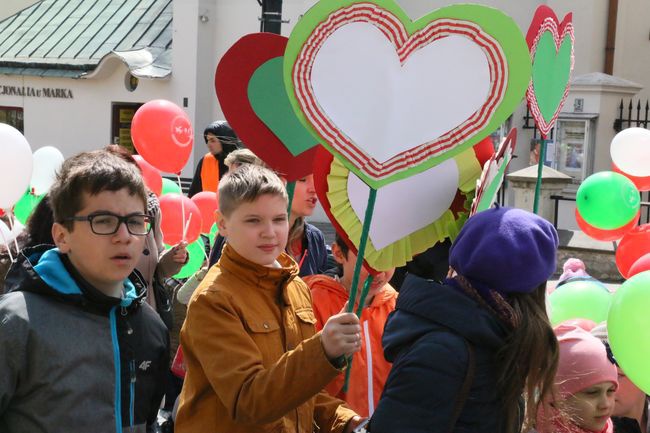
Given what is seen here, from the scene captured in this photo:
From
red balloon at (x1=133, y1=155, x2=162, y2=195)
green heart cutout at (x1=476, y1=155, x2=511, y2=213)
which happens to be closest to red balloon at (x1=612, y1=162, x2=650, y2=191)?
red balloon at (x1=133, y1=155, x2=162, y2=195)

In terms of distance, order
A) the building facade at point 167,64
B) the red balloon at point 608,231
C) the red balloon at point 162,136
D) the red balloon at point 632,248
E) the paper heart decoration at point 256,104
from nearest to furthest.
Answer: the paper heart decoration at point 256,104, the red balloon at point 632,248, the red balloon at point 162,136, the red balloon at point 608,231, the building facade at point 167,64

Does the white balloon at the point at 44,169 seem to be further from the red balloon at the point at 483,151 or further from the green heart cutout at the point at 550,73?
the red balloon at the point at 483,151

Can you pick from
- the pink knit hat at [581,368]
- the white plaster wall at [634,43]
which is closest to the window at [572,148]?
the white plaster wall at [634,43]

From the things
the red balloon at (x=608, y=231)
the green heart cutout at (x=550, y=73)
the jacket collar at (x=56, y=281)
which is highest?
the green heart cutout at (x=550, y=73)

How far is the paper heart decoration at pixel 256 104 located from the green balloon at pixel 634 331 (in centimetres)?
115

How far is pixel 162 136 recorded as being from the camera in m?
6.17

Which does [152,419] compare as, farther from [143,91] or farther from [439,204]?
[143,91]

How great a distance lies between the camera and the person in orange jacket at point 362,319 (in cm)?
318

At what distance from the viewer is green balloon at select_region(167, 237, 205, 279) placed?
20.5 feet

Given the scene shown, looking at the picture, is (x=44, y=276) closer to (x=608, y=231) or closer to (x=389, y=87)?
(x=389, y=87)

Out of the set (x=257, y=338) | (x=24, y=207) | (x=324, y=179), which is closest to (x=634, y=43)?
(x=24, y=207)

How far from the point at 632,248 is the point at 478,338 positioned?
3904mm

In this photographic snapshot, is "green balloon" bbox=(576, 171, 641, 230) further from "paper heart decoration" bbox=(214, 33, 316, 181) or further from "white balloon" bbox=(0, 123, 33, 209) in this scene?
"paper heart decoration" bbox=(214, 33, 316, 181)

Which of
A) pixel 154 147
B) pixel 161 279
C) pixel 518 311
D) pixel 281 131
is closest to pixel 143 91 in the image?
pixel 154 147
